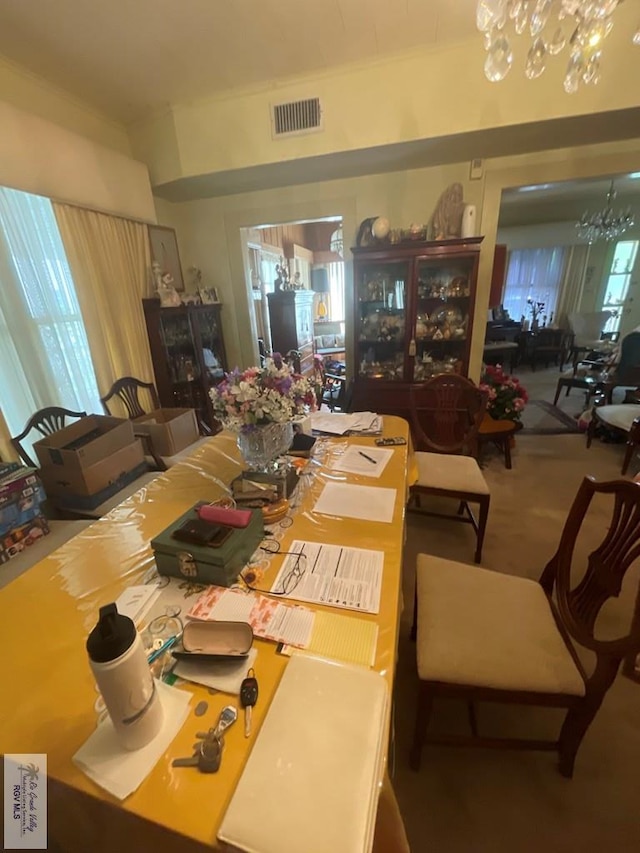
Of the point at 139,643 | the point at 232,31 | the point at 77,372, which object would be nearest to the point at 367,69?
the point at 232,31

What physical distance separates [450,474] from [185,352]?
8.24ft

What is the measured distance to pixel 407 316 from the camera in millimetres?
2910

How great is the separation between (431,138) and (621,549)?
249 cm

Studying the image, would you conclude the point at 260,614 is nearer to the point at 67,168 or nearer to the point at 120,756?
the point at 120,756

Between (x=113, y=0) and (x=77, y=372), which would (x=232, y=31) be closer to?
(x=113, y=0)

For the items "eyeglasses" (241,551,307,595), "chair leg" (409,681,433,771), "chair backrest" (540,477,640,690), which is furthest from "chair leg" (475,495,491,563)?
"eyeglasses" (241,551,307,595)

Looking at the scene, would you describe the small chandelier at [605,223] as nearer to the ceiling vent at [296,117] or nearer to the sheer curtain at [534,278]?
the sheer curtain at [534,278]

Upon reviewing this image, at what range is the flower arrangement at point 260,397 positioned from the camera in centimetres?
122

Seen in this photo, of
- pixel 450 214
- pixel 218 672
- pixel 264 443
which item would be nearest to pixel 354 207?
pixel 450 214

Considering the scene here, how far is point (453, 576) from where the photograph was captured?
1.27 metres

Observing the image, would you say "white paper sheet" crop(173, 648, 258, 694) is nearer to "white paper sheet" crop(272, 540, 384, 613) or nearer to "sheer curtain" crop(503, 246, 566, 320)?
"white paper sheet" crop(272, 540, 384, 613)

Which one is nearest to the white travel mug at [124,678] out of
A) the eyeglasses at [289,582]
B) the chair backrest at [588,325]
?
the eyeglasses at [289,582]

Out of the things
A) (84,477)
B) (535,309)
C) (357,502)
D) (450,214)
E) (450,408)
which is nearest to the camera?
(357,502)

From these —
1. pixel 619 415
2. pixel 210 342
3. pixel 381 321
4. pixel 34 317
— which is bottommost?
pixel 619 415
